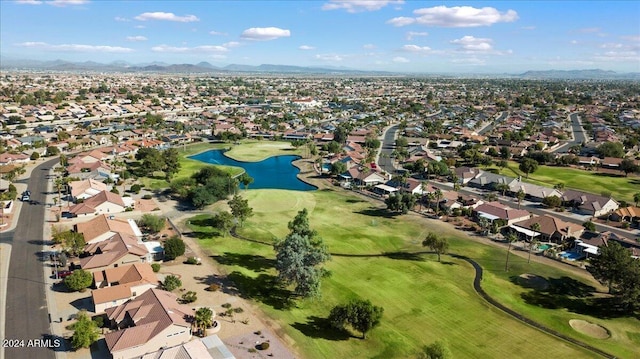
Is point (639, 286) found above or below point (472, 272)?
above

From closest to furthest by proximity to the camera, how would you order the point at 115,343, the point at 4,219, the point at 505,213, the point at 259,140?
the point at 115,343 → the point at 4,219 → the point at 505,213 → the point at 259,140

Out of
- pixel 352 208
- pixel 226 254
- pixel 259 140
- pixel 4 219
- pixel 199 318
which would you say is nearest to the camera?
pixel 199 318

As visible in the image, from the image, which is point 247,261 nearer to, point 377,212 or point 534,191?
point 377,212

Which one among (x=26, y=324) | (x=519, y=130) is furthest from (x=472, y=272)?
(x=519, y=130)

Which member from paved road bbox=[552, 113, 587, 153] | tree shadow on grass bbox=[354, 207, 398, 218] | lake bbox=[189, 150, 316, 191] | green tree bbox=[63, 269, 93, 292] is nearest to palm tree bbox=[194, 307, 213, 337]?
green tree bbox=[63, 269, 93, 292]

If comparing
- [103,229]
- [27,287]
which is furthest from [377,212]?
[27,287]

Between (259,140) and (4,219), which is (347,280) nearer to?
(4,219)

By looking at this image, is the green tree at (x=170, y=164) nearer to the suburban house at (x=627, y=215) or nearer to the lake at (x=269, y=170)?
the lake at (x=269, y=170)
